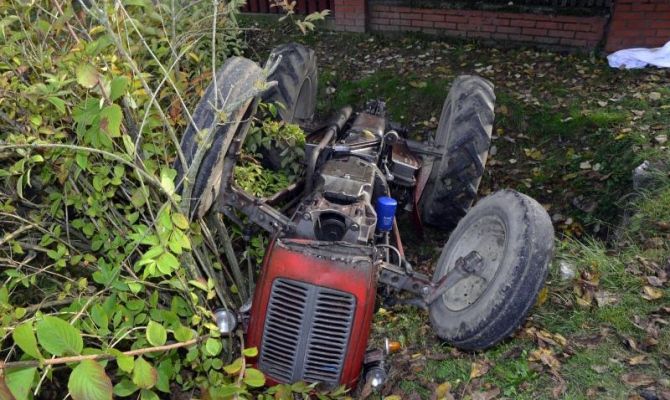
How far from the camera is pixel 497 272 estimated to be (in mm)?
2793

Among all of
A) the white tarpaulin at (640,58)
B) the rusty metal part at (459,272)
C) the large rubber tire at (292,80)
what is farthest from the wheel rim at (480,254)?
the white tarpaulin at (640,58)

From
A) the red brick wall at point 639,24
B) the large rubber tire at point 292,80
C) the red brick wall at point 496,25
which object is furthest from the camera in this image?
the red brick wall at point 496,25

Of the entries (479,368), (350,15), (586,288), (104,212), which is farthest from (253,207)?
(350,15)

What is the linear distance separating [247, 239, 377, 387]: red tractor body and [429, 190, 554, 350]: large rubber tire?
618mm

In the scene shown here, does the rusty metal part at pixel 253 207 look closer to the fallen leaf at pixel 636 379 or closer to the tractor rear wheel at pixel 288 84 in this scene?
the tractor rear wheel at pixel 288 84

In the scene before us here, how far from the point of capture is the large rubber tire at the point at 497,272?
2.67 m

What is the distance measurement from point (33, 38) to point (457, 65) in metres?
5.12

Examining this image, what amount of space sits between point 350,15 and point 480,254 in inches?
218

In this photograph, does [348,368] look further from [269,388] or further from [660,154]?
[660,154]

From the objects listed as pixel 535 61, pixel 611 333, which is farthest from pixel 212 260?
pixel 535 61

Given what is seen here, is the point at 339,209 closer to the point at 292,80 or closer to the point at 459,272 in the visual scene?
the point at 459,272

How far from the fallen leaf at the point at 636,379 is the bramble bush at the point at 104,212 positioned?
1.50m

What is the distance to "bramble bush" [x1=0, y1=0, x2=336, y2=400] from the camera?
6.28 feet

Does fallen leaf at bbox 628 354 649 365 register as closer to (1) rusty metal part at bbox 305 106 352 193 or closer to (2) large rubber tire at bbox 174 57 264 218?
(1) rusty metal part at bbox 305 106 352 193
